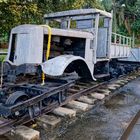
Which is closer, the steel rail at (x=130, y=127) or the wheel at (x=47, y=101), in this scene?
the steel rail at (x=130, y=127)

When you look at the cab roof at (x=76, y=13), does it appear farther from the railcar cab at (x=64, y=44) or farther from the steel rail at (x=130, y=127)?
the steel rail at (x=130, y=127)

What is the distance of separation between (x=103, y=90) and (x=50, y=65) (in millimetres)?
3141

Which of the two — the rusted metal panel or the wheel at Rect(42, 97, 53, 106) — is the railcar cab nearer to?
the rusted metal panel

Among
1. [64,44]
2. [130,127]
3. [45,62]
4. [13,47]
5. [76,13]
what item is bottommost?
[130,127]

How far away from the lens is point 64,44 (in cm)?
799

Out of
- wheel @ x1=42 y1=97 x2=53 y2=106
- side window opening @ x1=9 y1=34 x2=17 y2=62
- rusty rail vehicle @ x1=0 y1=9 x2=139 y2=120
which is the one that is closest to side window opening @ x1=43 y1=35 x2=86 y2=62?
rusty rail vehicle @ x1=0 y1=9 x2=139 y2=120

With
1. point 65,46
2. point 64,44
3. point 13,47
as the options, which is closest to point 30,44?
point 13,47

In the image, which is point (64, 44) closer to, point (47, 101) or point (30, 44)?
point (30, 44)

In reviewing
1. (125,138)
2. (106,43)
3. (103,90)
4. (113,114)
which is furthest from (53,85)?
(106,43)

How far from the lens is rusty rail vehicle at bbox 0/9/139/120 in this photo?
224 inches

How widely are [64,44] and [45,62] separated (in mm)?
1521

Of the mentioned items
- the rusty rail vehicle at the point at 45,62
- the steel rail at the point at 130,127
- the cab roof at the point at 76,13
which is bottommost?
the steel rail at the point at 130,127

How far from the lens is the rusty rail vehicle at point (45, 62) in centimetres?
570

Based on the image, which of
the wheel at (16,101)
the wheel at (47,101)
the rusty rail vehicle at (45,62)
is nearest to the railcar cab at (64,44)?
the rusty rail vehicle at (45,62)
